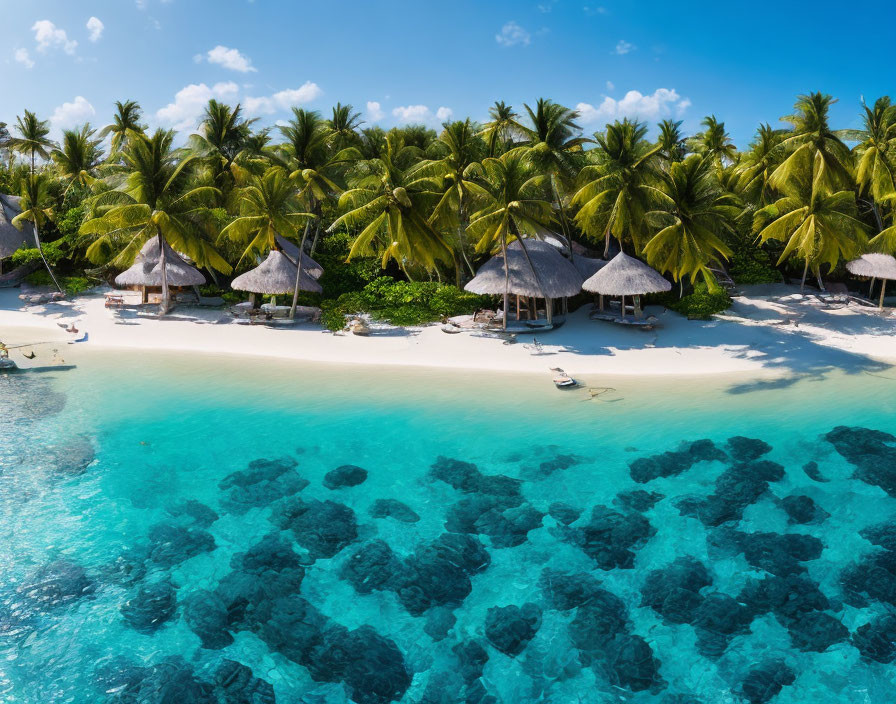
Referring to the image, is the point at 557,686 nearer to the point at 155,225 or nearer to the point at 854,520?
the point at 854,520

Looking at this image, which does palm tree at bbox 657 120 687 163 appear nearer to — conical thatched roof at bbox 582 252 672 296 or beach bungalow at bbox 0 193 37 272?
conical thatched roof at bbox 582 252 672 296

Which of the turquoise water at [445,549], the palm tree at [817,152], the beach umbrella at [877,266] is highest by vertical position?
the palm tree at [817,152]

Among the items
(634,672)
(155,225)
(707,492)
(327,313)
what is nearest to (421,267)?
(327,313)

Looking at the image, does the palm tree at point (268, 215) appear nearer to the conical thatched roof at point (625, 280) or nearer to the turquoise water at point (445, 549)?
the turquoise water at point (445, 549)

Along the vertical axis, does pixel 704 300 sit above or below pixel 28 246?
below

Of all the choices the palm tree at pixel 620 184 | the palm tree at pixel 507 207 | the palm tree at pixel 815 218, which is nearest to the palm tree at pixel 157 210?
the palm tree at pixel 507 207

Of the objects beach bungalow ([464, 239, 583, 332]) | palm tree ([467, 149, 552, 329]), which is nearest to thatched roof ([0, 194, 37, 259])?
palm tree ([467, 149, 552, 329])

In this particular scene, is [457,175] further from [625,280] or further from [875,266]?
[875,266]
